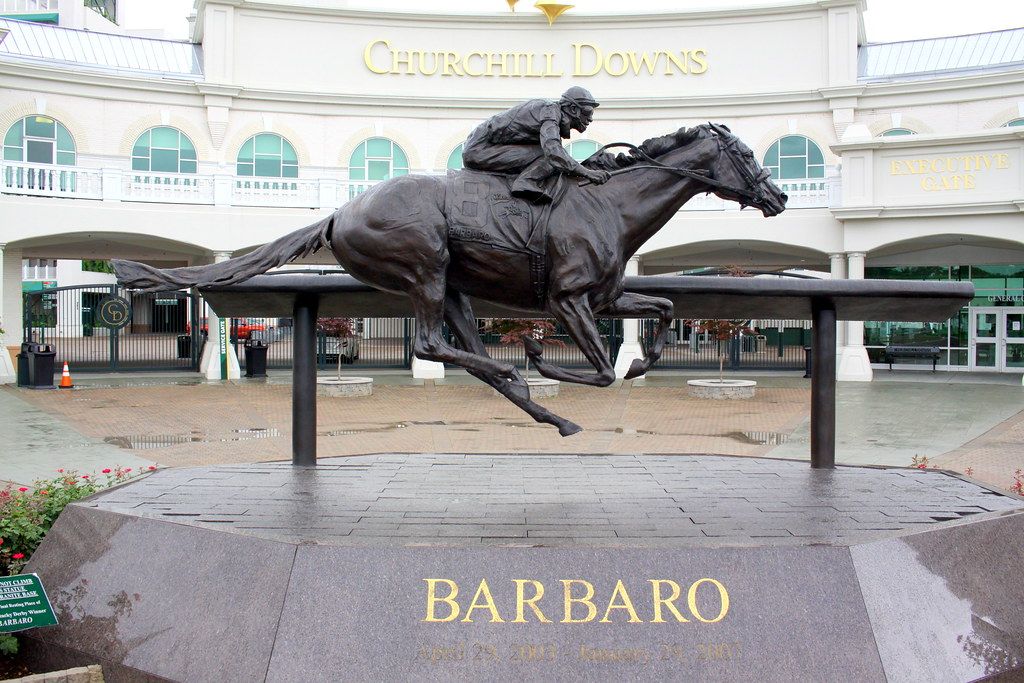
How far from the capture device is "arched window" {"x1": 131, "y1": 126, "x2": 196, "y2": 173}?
2595 cm

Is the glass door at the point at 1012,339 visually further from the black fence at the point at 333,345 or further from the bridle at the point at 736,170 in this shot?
the bridle at the point at 736,170

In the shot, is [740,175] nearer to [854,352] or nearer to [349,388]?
[349,388]

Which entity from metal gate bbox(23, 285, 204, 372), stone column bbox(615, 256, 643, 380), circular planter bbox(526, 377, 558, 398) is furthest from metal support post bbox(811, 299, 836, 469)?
metal gate bbox(23, 285, 204, 372)

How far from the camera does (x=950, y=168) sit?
73.8 feet

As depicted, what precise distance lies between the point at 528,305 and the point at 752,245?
21718 millimetres

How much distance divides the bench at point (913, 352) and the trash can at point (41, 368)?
81.4ft

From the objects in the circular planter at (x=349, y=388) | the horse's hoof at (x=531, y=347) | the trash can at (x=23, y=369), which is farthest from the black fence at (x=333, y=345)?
the horse's hoof at (x=531, y=347)

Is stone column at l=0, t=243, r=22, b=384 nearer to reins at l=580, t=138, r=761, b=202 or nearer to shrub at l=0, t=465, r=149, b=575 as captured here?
shrub at l=0, t=465, r=149, b=575

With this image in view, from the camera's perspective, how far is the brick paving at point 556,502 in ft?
15.5

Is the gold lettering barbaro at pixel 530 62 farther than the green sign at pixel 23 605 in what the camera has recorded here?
Yes

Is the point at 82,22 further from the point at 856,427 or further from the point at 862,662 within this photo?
the point at 862,662

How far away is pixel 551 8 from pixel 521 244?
916 inches

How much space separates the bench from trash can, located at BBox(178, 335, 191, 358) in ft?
77.5

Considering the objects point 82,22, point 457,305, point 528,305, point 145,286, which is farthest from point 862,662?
point 82,22
